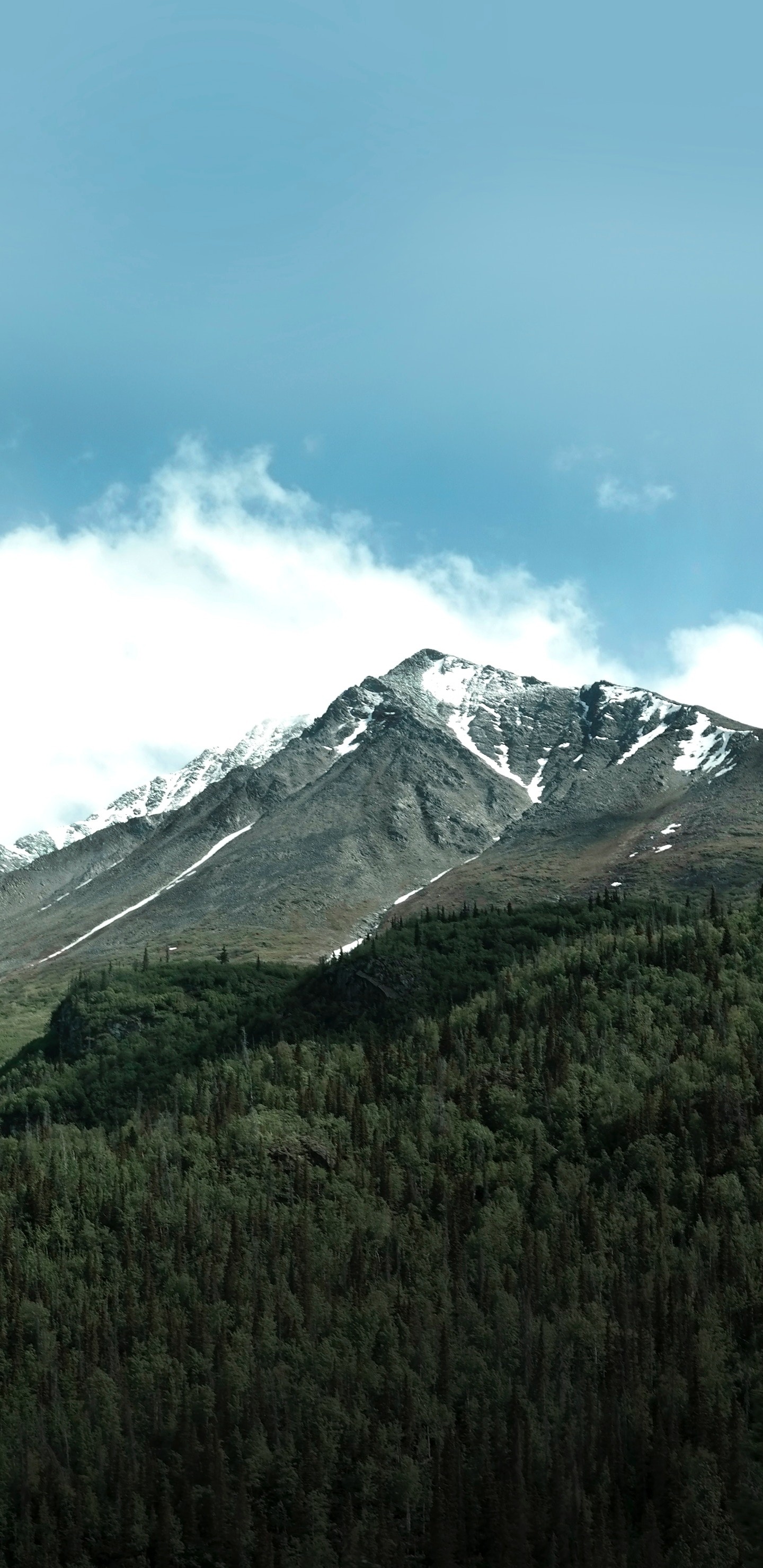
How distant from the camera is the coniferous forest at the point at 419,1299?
90.9 metres

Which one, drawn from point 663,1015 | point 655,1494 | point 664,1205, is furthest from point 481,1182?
point 655,1494

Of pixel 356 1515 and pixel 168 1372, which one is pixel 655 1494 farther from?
pixel 168 1372

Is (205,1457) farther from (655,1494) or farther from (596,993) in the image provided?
(596,993)

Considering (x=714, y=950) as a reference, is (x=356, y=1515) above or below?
below

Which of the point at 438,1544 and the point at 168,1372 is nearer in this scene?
the point at 438,1544

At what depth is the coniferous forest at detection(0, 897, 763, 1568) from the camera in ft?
298

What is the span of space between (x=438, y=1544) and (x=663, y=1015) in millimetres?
92189

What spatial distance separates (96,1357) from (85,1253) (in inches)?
862

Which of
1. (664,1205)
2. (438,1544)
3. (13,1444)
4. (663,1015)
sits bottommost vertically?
(438,1544)

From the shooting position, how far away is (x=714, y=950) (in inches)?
7298

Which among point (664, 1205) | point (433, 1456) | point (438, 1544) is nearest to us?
point (438, 1544)

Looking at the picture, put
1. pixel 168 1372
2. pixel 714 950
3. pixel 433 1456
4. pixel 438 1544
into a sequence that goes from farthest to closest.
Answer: pixel 714 950
pixel 168 1372
pixel 433 1456
pixel 438 1544

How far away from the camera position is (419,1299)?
116m

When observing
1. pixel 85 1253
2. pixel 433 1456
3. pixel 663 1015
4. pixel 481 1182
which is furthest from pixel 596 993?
pixel 433 1456
